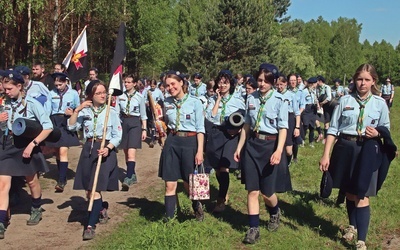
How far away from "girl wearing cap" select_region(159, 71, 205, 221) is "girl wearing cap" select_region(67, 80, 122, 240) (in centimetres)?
69

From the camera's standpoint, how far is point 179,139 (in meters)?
5.97

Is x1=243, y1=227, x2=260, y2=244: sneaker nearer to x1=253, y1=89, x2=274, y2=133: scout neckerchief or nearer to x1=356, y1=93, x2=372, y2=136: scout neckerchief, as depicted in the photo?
x1=253, y1=89, x2=274, y2=133: scout neckerchief

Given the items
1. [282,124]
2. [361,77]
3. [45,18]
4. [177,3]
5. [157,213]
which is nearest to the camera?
[361,77]

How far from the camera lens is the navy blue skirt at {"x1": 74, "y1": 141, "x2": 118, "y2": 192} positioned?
5.82m

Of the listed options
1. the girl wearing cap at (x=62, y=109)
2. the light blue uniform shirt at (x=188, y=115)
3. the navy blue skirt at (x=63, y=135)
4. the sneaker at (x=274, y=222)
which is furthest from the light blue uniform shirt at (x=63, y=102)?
the sneaker at (x=274, y=222)

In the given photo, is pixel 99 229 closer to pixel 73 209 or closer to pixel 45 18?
pixel 73 209

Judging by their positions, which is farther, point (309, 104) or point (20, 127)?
point (309, 104)

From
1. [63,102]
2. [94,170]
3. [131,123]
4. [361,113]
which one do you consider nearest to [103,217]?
[94,170]

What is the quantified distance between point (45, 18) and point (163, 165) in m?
24.8

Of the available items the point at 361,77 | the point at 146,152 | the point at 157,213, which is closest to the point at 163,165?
the point at 157,213

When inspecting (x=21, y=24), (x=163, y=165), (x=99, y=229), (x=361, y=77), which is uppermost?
(x=21, y=24)

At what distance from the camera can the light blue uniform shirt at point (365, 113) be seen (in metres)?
5.07

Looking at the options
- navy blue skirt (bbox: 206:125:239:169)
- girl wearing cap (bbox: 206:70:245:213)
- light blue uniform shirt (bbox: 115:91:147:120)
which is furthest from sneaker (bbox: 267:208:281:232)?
light blue uniform shirt (bbox: 115:91:147:120)

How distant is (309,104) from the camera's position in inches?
498
